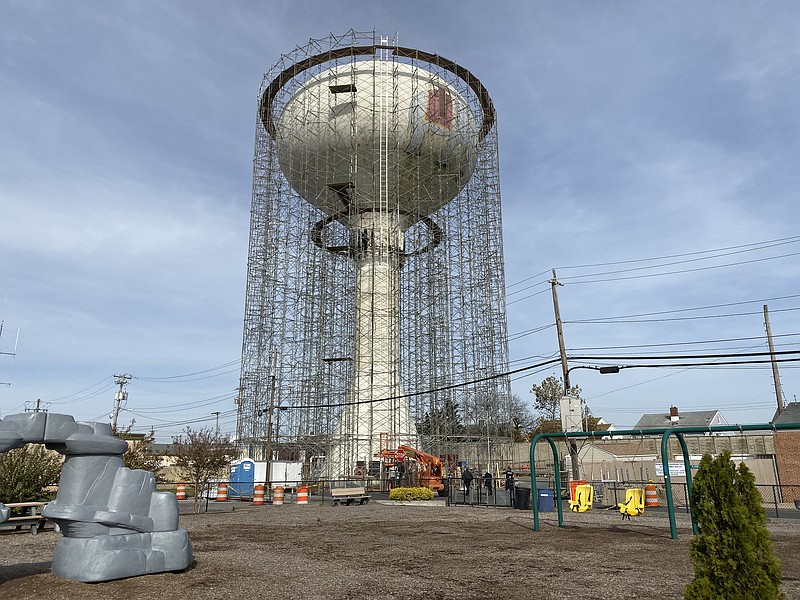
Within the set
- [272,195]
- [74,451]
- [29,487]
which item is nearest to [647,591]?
[74,451]

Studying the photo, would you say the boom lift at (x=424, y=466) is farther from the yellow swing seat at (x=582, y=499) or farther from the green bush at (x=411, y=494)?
the yellow swing seat at (x=582, y=499)

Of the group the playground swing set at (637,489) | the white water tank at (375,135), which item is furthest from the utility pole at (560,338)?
the white water tank at (375,135)

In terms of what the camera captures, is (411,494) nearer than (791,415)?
Yes

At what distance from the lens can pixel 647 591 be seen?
780 centimetres

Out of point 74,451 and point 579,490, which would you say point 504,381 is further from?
point 74,451

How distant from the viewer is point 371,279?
3303cm

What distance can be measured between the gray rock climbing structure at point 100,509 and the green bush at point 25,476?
372 inches

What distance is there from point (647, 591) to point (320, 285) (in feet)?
89.2

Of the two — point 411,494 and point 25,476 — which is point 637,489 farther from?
point 25,476

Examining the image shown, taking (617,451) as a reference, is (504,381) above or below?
above

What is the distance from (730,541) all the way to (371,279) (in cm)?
2795

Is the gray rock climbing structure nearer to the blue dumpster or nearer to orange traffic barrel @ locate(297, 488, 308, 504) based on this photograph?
the blue dumpster

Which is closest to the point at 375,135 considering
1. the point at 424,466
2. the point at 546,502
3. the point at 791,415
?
the point at 424,466

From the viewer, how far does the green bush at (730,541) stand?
536cm
